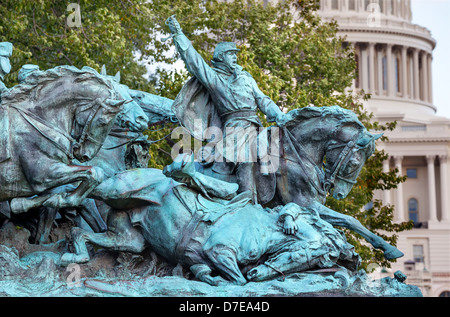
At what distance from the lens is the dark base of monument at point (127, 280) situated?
27.1 feet

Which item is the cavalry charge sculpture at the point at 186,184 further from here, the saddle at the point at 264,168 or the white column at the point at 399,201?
the white column at the point at 399,201

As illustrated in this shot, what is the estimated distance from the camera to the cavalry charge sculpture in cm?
859

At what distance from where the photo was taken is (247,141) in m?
9.67

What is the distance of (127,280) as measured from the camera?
8539 mm

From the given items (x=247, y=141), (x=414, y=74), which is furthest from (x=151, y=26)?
(x=414, y=74)

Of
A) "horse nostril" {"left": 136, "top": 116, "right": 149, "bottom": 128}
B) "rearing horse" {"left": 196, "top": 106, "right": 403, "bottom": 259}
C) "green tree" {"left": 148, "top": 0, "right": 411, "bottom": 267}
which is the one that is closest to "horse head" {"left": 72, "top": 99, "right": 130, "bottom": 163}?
"horse nostril" {"left": 136, "top": 116, "right": 149, "bottom": 128}

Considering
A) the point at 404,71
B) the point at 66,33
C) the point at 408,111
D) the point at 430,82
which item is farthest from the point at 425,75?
the point at 66,33

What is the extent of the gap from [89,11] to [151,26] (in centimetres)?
162

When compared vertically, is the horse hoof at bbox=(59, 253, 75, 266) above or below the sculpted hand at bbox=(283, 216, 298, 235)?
below

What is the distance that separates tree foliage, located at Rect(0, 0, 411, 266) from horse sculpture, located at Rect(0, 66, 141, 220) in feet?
30.9

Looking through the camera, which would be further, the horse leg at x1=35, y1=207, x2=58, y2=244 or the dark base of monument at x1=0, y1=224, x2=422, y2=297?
the horse leg at x1=35, y1=207, x2=58, y2=244

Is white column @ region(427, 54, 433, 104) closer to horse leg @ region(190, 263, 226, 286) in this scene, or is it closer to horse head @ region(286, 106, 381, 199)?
horse head @ region(286, 106, 381, 199)

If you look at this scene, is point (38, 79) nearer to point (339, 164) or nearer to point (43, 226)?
point (43, 226)

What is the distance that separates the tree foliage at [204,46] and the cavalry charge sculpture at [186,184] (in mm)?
8666
